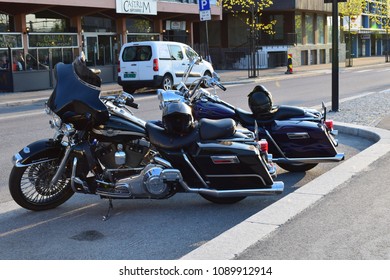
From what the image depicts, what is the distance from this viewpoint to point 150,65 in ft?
65.3

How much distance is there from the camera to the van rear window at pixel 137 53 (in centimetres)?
2006

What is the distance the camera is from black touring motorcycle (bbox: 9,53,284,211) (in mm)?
5254

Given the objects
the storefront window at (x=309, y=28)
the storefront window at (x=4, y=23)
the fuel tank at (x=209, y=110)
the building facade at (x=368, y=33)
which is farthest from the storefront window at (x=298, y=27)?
the fuel tank at (x=209, y=110)

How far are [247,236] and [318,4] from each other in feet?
150

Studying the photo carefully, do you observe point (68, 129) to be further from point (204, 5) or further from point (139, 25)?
point (139, 25)

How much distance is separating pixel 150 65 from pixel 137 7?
8.96 meters

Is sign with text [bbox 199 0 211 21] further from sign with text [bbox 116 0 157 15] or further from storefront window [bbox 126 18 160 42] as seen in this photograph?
storefront window [bbox 126 18 160 42]

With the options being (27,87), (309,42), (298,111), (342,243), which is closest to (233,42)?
(309,42)

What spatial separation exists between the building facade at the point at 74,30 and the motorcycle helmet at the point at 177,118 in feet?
58.1

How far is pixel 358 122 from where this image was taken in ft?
34.9

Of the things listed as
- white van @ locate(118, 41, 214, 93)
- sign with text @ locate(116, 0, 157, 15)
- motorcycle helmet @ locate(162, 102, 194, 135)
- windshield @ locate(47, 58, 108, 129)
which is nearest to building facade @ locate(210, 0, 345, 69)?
sign with text @ locate(116, 0, 157, 15)

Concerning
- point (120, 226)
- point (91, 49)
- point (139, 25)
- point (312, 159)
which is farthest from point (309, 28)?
point (120, 226)

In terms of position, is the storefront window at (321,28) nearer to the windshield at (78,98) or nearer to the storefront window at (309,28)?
the storefront window at (309,28)
